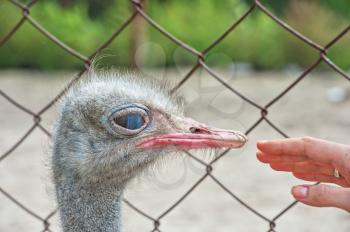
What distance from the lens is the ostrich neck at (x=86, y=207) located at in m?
2.08

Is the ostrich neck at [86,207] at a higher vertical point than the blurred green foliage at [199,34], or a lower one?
lower

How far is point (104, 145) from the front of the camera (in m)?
2.07

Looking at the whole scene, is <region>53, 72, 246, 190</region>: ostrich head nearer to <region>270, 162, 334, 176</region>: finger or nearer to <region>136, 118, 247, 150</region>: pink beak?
<region>136, 118, 247, 150</region>: pink beak

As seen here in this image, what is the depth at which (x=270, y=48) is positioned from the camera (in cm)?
1123

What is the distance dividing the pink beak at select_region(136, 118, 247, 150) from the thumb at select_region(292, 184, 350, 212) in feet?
0.65

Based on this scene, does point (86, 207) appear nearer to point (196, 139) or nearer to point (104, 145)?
point (104, 145)

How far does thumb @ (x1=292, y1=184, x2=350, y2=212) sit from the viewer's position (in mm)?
1812

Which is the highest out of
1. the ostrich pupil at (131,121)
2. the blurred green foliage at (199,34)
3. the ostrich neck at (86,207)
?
the blurred green foliage at (199,34)

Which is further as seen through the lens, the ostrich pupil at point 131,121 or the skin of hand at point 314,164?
the ostrich pupil at point 131,121

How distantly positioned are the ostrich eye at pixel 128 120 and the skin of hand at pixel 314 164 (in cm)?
33

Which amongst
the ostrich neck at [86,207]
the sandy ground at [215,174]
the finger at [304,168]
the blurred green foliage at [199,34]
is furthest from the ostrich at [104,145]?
the blurred green foliage at [199,34]

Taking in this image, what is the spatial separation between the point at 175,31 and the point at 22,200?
6.90 metres

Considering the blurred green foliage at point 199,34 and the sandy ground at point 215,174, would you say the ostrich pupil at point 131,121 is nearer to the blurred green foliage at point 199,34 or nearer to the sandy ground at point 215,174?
the sandy ground at point 215,174

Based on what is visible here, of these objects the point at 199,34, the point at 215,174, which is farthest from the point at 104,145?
the point at 199,34
